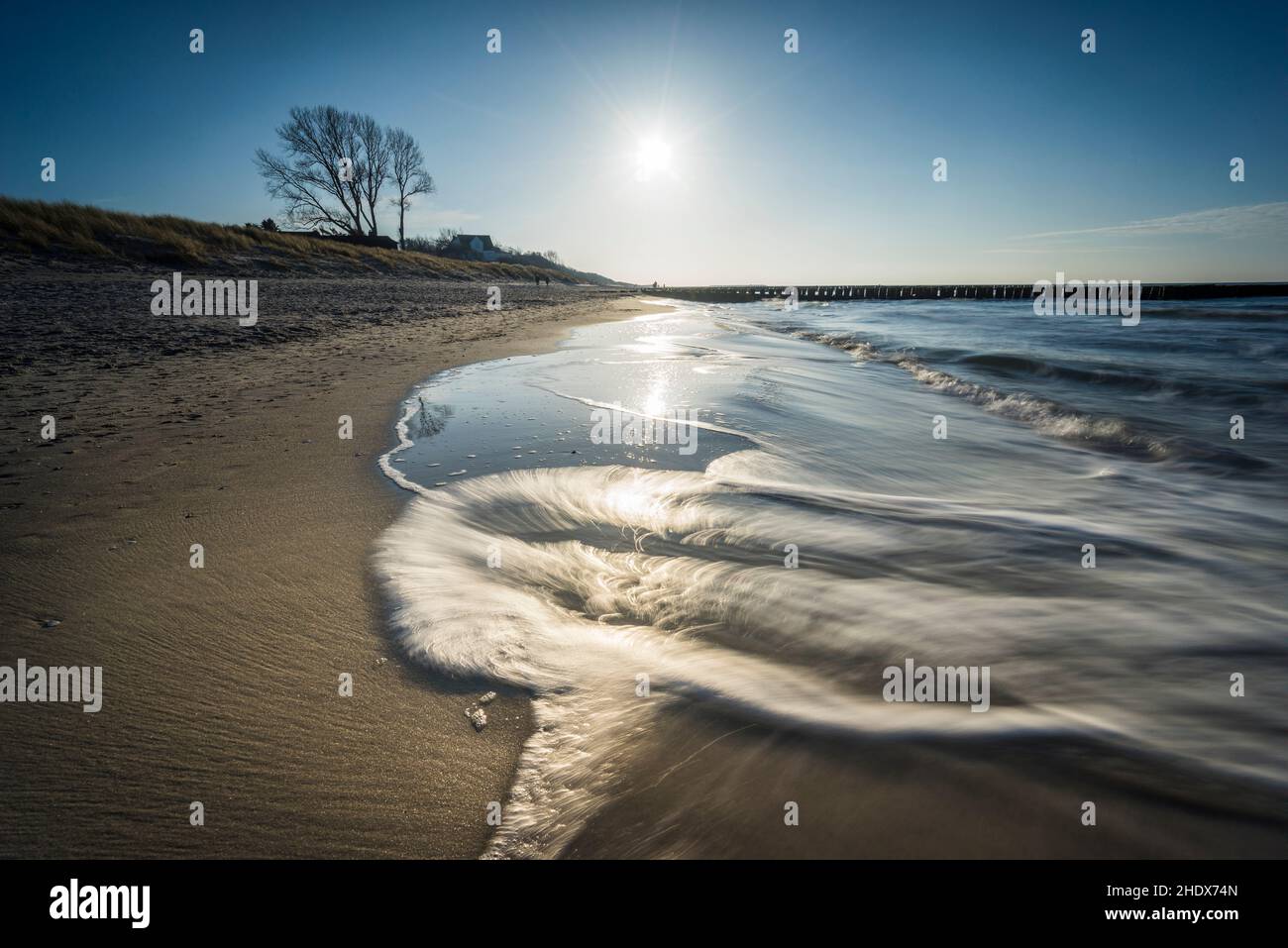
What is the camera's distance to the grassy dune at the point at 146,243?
535 inches

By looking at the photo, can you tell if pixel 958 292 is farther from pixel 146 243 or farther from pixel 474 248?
pixel 146 243

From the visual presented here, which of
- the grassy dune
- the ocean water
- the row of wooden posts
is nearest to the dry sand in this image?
the ocean water

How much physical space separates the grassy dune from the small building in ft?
179

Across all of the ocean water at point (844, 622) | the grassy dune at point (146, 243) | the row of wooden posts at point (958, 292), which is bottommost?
the ocean water at point (844, 622)

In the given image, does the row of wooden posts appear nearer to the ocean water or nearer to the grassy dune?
the grassy dune

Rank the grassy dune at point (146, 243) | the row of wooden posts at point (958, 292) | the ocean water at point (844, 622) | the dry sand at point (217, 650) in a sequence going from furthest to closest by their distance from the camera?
the row of wooden posts at point (958, 292) → the grassy dune at point (146, 243) → the ocean water at point (844, 622) → the dry sand at point (217, 650)

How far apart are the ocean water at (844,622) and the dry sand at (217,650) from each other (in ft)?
0.76

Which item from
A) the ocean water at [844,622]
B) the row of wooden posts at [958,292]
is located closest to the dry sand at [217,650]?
the ocean water at [844,622]

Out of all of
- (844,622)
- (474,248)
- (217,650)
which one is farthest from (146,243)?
(474,248)

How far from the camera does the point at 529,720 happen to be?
6.12 feet

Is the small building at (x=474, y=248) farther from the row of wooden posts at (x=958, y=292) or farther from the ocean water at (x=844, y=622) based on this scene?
the ocean water at (x=844, y=622)

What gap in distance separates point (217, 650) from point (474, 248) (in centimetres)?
9782

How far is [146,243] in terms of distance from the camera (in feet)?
50.9
